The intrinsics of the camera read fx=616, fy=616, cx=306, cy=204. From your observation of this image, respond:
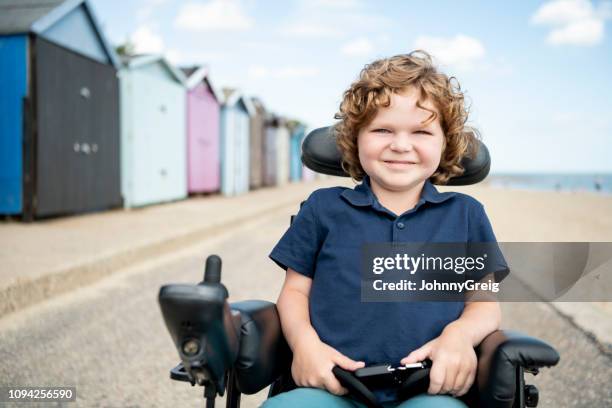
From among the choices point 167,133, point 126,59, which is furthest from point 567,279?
point 167,133

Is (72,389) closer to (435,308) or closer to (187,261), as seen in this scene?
(435,308)

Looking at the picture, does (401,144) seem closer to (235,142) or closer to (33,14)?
(33,14)

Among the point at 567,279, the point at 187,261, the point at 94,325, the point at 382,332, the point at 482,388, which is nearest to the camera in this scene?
the point at 482,388

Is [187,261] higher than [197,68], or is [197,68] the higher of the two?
[197,68]

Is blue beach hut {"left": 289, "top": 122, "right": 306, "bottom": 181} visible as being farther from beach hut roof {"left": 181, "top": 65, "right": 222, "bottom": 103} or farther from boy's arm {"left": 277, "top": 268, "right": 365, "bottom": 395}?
boy's arm {"left": 277, "top": 268, "right": 365, "bottom": 395}

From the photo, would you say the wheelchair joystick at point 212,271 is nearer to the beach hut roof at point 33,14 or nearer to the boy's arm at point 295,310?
the boy's arm at point 295,310


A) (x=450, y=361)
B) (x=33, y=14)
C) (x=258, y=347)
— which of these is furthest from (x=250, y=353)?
(x=33, y=14)

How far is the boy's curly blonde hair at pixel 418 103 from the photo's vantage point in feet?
5.50

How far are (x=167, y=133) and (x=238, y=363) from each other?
39.8 feet

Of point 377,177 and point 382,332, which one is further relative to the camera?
point 377,177

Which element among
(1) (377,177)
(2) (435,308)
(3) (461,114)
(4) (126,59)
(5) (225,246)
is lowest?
(5) (225,246)

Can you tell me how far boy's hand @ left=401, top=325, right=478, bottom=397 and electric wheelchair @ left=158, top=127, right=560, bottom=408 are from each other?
0.08 ft

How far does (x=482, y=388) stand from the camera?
1.46 metres

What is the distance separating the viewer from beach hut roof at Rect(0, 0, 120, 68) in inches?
315
